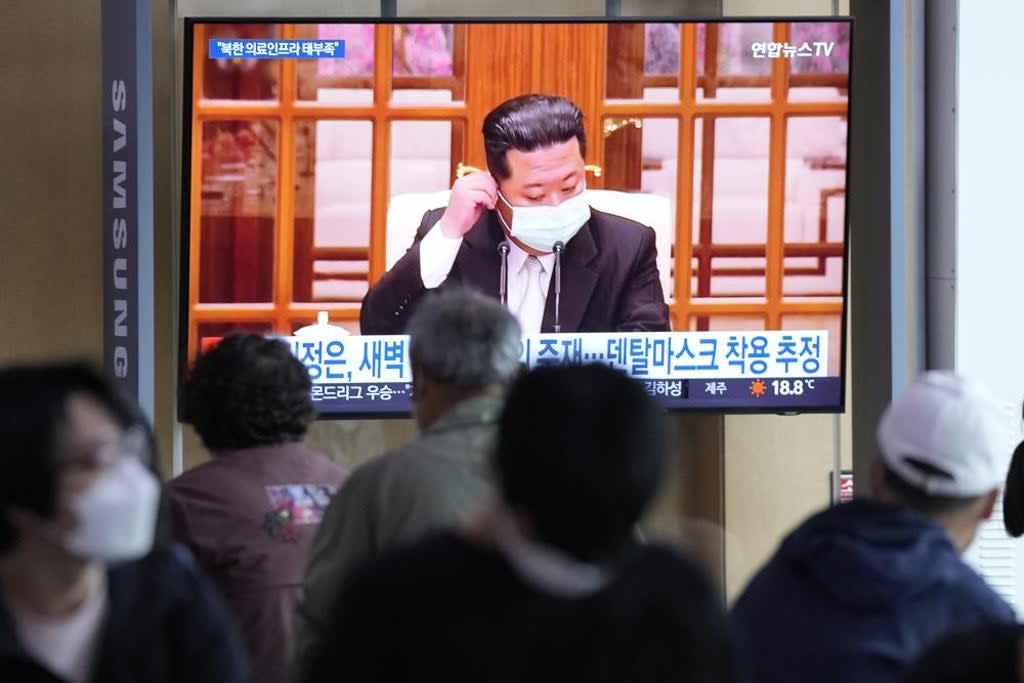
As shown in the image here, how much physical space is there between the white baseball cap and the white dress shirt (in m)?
2.88

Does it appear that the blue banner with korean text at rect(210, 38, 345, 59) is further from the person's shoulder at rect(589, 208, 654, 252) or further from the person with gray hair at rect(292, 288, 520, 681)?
the person with gray hair at rect(292, 288, 520, 681)

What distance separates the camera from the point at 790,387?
17.4 feet

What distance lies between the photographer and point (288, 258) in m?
5.17

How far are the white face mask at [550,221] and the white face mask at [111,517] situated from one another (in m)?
3.53

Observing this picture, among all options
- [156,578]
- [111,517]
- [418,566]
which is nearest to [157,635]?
[156,578]

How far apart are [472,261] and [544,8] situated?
108 cm

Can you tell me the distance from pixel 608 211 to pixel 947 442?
2.98 m

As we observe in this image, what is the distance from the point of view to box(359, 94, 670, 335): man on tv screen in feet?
17.0

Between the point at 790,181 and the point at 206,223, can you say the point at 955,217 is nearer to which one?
the point at 790,181

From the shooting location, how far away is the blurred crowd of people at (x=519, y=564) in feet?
5.05

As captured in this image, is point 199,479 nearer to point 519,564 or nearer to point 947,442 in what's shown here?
point 947,442

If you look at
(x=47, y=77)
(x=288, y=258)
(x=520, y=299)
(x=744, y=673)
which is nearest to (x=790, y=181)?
(x=520, y=299)

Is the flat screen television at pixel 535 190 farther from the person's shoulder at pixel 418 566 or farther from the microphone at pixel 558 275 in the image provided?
the person's shoulder at pixel 418 566

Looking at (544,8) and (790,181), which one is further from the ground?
(544,8)
